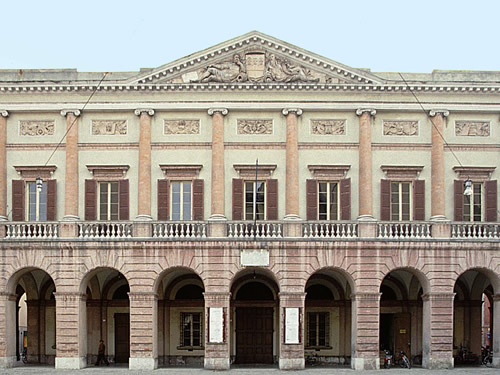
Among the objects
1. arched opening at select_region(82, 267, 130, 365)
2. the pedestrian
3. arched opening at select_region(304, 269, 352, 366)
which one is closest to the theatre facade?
the pedestrian

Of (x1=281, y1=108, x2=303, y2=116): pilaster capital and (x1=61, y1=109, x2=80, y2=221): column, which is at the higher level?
(x1=281, y1=108, x2=303, y2=116): pilaster capital

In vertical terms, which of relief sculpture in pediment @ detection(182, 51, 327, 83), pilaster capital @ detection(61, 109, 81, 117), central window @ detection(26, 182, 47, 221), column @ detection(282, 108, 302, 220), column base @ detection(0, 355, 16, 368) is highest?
relief sculpture in pediment @ detection(182, 51, 327, 83)

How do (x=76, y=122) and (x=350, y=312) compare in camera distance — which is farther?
(x=350, y=312)

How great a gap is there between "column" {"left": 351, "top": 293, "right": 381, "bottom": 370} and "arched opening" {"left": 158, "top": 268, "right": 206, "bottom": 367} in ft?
26.5

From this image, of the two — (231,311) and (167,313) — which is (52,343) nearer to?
(167,313)

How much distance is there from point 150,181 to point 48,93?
21.1 ft

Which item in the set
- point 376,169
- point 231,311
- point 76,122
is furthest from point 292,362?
point 76,122

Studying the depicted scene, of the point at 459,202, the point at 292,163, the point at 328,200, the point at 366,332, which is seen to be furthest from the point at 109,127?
the point at 459,202

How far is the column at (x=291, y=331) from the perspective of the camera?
34000mm

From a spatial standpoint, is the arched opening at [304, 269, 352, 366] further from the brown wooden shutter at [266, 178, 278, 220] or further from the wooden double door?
the brown wooden shutter at [266, 178, 278, 220]

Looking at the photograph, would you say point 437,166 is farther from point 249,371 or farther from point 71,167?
point 71,167

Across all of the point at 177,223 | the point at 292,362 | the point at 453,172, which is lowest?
the point at 292,362

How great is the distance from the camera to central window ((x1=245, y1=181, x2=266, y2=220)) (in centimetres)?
3581

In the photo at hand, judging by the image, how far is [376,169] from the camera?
35.7 m
